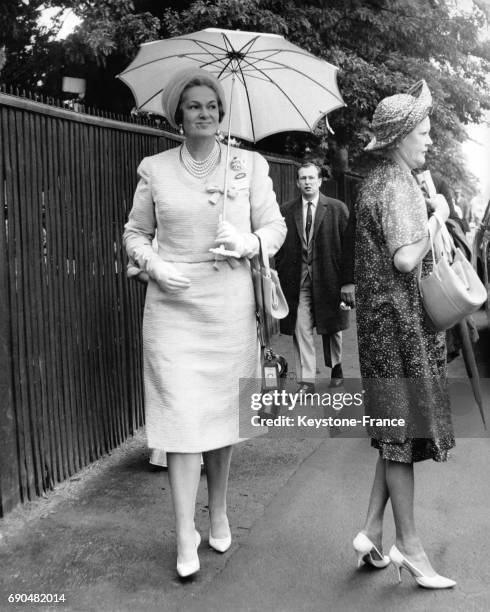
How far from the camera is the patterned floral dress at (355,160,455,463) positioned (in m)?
3.75

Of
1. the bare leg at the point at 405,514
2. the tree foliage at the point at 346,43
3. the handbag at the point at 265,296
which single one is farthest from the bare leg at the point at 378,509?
the tree foliage at the point at 346,43

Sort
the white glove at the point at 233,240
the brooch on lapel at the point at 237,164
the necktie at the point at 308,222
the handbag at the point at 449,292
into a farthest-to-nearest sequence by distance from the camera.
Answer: the necktie at the point at 308,222 < the brooch on lapel at the point at 237,164 < the white glove at the point at 233,240 < the handbag at the point at 449,292

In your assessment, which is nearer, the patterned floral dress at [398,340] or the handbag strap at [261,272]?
the patterned floral dress at [398,340]

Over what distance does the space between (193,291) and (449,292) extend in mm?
1162

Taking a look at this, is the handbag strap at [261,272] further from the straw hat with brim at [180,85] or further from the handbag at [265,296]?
the straw hat with brim at [180,85]

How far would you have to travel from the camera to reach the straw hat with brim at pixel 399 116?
378 centimetres

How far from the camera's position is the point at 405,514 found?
377cm

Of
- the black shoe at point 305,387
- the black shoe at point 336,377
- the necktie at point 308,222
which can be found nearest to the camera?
the black shoe at point 305,387

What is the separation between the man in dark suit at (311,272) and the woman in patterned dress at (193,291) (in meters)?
3.10

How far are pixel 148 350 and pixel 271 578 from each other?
3.79ft

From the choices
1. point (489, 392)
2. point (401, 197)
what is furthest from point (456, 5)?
point (401, 197)

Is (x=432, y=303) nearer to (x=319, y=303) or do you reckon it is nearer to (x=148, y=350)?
(x=148, y=350)

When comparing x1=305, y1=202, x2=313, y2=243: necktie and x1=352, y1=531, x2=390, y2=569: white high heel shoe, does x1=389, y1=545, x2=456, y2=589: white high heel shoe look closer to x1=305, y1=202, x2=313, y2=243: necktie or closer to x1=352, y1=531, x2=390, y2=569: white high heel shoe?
x1=352, y1=531, x2=390, y2=569: white high heel shoe

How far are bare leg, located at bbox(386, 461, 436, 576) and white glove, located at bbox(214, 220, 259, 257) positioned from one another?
1.13 metres
